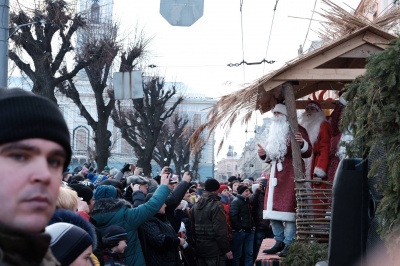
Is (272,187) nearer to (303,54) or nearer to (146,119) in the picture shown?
(303,54)

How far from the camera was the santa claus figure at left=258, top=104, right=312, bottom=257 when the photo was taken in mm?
8406

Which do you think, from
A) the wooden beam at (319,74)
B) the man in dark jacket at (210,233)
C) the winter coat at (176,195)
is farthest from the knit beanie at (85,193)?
the man in dark jacket at (210,233)

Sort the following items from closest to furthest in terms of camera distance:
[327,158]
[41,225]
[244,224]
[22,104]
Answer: [41,225] → [22,104] → [327,158] → [244,224]

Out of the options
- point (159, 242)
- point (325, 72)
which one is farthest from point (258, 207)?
point (325, 72)

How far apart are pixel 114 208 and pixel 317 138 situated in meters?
2.39

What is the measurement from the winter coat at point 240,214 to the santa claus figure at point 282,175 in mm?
6780

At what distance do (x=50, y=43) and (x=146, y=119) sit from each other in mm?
22766

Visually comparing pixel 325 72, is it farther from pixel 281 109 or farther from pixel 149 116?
pixel 149 116

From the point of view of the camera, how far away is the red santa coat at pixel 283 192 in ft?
27.6

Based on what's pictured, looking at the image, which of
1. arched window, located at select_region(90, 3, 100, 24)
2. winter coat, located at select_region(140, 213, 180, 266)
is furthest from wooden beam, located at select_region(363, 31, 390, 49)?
arched window, located at select_region(90, 3, 100, 24)

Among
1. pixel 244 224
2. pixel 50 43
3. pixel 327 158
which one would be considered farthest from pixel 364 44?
pixel 50 43

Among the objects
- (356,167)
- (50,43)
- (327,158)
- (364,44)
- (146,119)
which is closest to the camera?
(356,167)

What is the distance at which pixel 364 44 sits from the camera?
24.7 ft

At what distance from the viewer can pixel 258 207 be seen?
16109 millimetres
